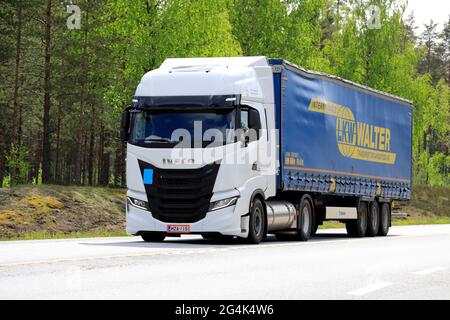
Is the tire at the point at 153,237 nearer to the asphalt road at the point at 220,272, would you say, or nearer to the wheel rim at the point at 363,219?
the asphalt road at the point at 220,272

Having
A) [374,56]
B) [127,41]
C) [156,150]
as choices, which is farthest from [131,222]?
[374,56]

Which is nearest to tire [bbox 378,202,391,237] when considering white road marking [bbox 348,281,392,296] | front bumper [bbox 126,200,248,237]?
front bumper [bbox 126,200,248,237]

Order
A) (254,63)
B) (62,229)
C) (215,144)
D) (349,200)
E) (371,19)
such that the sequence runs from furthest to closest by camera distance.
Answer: (371,19)
(62,229)
(349,200)
(254,63)
(215,144)

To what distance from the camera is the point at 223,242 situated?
22.2 m

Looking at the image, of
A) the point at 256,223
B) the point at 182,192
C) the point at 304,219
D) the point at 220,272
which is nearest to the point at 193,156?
the point at 182,192

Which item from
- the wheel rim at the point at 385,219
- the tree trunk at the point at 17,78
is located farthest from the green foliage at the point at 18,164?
the wheel rim at the point at 385,219

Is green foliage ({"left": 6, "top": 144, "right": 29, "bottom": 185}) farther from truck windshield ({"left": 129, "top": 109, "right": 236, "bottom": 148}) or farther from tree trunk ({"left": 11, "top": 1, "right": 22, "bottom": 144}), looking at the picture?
truck windshield ({"left": 129, "top": 109, "right": 236, "bottom": 148})

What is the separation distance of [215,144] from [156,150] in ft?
4.02

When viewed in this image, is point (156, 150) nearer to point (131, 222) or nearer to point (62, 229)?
point (131, 222)

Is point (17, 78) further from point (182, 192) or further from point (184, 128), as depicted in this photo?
point (182, 192)

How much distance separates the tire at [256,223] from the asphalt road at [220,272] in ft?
2.57

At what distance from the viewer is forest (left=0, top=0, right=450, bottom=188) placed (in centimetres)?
3706

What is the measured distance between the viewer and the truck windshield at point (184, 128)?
67.2 feet

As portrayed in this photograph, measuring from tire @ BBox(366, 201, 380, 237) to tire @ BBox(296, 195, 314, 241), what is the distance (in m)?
4.73
